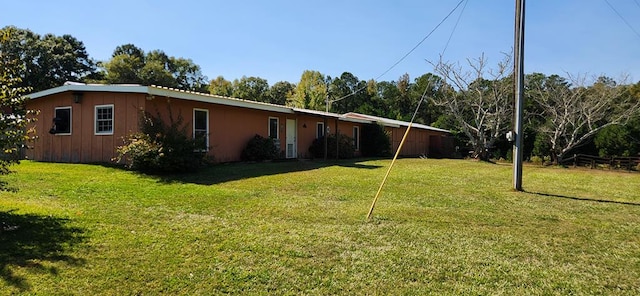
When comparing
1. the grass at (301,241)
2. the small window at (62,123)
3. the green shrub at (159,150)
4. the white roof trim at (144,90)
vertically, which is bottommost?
the grass at (301,241)

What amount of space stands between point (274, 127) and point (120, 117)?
614cm

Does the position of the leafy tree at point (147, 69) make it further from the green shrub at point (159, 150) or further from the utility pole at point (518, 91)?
the utility pole at point (518, 91)

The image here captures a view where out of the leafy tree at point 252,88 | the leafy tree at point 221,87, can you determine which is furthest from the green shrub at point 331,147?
the leafy tree at point 221,87

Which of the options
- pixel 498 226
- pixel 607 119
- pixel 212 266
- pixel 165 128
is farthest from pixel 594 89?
pixel 212 266

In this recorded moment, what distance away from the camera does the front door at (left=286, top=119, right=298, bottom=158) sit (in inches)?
661

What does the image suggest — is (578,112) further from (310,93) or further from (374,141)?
(310,93)

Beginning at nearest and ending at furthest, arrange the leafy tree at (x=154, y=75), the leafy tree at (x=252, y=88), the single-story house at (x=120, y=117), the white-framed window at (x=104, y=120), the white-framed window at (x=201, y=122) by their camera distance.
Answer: the single-story house at (x=120, y=117)
the white-framed window at (x=104, y=120)
the white-framed window at (x=201, y=122)
the leafy tree at (x=154, y=75)
the leafy tree at (x=252, y=88)

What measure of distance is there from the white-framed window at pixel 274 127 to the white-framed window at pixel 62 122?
6.81 m

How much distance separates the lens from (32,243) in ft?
13.4

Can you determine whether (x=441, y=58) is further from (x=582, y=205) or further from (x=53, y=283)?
(x=53, y=283)

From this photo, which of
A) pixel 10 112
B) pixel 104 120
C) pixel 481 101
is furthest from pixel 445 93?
pixel 10 112

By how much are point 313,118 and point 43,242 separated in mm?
14801

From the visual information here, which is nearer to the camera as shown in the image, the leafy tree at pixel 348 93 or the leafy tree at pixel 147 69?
the leafy tree at pixel 147 69

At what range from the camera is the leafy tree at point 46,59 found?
32.7 metres
